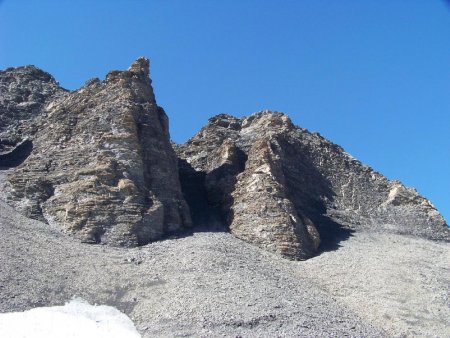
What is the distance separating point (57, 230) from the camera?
3241cm

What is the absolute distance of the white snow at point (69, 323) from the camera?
21953 mm

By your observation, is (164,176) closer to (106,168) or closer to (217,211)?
(106,168)

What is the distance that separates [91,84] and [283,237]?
18.4m

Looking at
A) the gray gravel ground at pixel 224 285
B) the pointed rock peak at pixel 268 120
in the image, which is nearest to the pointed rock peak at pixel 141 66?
the pointed rock peak at pixel 268 120

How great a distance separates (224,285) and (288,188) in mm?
16828

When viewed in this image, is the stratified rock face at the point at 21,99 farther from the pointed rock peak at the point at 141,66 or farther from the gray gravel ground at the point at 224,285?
the gray gravel ground at the point at 224,285

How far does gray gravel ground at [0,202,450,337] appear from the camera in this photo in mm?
24312

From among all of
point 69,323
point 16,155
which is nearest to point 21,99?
point 16,155

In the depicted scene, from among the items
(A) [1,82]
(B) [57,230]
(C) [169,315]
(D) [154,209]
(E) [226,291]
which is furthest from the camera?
(A) [1,82]

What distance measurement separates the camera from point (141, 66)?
43875 mm

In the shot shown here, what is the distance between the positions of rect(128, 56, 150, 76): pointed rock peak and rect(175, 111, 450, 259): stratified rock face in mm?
7944

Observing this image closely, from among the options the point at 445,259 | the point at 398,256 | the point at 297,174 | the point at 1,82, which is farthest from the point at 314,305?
the point at 1,82

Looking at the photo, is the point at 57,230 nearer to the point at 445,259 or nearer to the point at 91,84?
the point at 91,84

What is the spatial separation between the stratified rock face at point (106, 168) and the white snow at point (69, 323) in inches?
298
